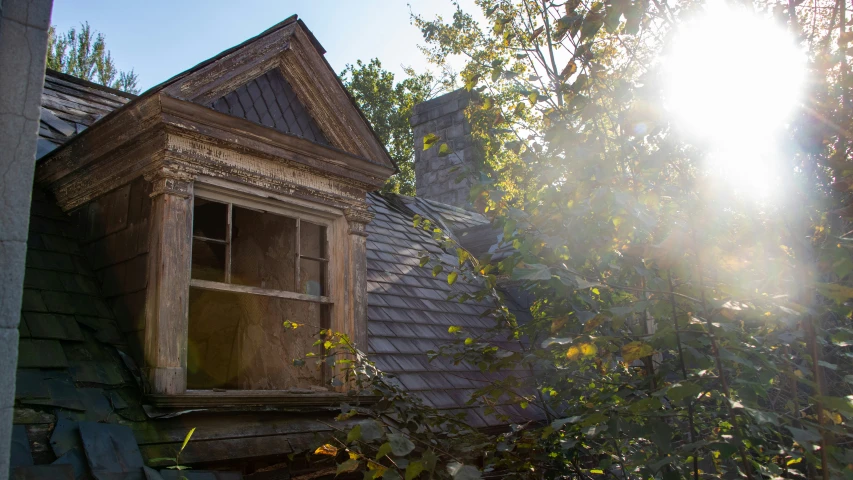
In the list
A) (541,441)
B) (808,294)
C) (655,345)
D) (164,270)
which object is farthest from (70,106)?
(808,294)

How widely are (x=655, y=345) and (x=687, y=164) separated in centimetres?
105

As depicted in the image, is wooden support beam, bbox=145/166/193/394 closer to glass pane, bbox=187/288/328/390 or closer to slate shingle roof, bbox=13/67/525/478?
slate shingle roof, bbox=13/67/525/478

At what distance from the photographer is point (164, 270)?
3.77m

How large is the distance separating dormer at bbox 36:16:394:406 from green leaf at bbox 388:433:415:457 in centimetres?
127

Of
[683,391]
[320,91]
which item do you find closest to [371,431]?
[683,391]

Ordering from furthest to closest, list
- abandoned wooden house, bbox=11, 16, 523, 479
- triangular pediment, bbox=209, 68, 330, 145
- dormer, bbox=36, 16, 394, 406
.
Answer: triangular pediment, bbox=209, 68, 330, 145 → dormer, bbox=36, 16, 394, 406 → abandoned wooden house, bbox=11, 16, 523, 479

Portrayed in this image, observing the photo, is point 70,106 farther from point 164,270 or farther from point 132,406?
point 132,406

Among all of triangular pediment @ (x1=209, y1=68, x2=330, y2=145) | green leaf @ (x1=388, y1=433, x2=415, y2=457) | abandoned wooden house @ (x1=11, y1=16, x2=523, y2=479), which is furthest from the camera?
triangular pediment @ (x1=209, y1=68, x2=330, y2=145)

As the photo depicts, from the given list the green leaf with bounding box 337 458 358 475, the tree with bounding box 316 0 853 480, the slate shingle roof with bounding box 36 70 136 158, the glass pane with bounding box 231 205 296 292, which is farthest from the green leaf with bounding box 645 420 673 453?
the slate shingle roof with bounding box 36 70 136 158

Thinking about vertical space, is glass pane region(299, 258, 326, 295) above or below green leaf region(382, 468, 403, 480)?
above

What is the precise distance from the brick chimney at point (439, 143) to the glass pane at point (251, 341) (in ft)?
17.2

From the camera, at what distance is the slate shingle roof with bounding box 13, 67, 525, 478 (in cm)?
311

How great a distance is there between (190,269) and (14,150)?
184 centimetres

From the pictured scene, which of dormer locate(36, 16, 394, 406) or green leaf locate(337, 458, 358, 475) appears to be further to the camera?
dormer locate(36, 16, 394, 406)
